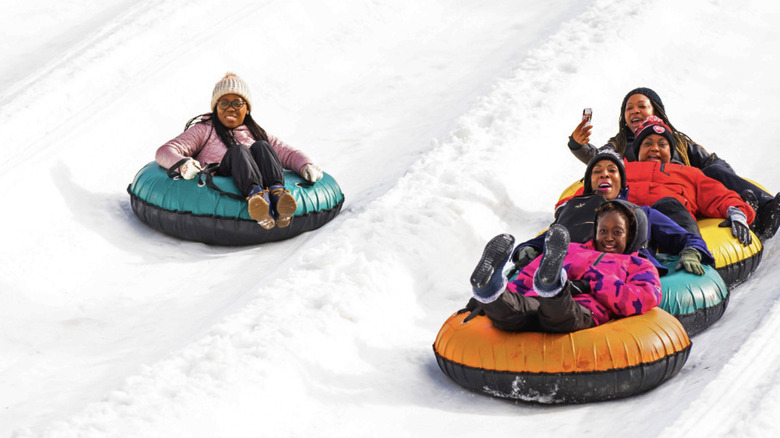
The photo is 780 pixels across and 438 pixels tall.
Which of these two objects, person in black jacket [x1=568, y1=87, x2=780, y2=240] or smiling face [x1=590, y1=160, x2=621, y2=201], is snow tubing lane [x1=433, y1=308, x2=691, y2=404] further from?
person in black jacket [x1=568, y1=87, x2=780, y2=240]

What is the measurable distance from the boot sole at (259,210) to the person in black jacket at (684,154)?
1867mm

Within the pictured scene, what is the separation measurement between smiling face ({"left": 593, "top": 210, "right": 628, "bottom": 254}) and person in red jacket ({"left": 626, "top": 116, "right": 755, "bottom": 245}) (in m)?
0.89

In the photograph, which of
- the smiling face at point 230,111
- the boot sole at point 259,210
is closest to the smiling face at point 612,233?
the boot sole at point 259,210

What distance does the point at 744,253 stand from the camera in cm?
453

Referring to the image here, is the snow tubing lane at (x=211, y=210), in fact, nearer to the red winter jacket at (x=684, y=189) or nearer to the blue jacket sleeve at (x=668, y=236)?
the red winter jacket at (x=684, y=189)

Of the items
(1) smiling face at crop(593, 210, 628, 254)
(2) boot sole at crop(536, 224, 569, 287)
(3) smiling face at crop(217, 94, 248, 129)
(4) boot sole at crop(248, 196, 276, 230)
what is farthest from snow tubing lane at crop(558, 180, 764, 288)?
(3) smiling face at crop(217, 94, 248, 129)

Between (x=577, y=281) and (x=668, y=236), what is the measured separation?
0.91 m

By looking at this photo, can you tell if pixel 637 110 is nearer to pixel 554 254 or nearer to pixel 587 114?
pixel 587 114

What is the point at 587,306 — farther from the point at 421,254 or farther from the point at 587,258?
the point at 421,254

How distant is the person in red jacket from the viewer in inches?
189

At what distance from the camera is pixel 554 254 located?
122 inches

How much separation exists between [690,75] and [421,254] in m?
4.20

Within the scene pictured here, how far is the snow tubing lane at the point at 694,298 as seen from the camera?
3877mm

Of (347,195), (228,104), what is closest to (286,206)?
(228,104)
